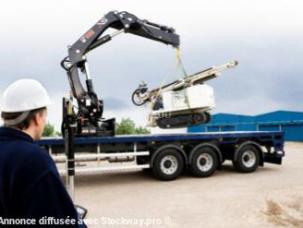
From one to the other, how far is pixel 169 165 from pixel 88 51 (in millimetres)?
4001

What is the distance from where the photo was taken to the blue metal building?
28234 millimetres

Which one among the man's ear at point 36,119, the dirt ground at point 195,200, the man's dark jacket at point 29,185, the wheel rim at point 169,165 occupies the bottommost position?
the dirt ground at point 195,200

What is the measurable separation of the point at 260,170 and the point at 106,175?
4.74 m

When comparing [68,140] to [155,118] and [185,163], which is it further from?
[155,118]

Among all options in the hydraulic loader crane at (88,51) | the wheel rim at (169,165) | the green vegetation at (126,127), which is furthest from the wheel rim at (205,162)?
the green vegetation at (126,127)

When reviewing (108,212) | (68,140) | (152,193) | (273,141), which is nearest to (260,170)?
(273,141)

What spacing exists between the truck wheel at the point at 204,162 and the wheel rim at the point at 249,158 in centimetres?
100

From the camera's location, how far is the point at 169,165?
10547mm

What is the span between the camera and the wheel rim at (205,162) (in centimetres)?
1086

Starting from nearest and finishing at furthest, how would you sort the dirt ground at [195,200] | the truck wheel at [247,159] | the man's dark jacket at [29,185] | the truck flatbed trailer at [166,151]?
the man's dark jacket at [29,185], the dirt ground at [195,200], the truck flatbed trailer at [166,151], the truck wheel at [247,159]

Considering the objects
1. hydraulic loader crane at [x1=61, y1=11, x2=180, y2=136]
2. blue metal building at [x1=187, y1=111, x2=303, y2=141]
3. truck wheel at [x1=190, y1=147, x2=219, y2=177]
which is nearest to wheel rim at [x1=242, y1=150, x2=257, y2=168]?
truck wheel at [x1=190, y1=147, x2=219, y2=177]

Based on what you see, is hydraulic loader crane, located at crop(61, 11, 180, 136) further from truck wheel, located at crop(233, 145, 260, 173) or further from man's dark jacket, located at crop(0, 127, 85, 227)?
man's dark jacket, located at crop(0, 127, 85, 227)

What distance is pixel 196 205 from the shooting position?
295 inches

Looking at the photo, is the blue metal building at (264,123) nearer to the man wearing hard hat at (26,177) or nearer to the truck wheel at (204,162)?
the truck wheel at (204,162)
